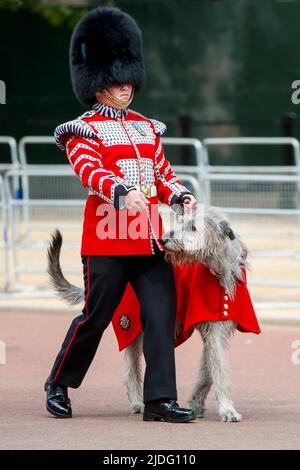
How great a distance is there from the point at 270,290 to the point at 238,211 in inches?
36.0

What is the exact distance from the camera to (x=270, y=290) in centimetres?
1399

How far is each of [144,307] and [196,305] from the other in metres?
0.30

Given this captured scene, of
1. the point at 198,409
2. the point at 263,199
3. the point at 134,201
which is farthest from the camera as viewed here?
the point at 263,199

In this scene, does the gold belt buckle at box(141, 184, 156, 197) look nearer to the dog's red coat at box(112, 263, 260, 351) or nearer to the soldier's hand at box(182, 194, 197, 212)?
the soldier's hand at box(182, 194, 197, 212)

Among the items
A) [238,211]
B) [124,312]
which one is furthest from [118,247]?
[238,211]

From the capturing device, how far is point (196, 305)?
7742 millimetres

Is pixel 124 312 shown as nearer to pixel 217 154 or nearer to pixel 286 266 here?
pixel 286 266

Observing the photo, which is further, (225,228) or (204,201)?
(204,201)

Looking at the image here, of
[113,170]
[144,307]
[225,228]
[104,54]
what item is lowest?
[144,307]

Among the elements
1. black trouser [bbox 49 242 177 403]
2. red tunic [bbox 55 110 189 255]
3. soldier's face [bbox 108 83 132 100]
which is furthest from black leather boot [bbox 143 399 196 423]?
soldier's face [bbox 108 83 132 100]

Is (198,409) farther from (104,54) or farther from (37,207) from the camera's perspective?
(37,207)

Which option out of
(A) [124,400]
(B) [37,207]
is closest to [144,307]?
(A) [124,400]

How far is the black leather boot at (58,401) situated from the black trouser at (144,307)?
24 cm

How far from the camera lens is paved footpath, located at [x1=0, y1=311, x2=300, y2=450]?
7.11m
